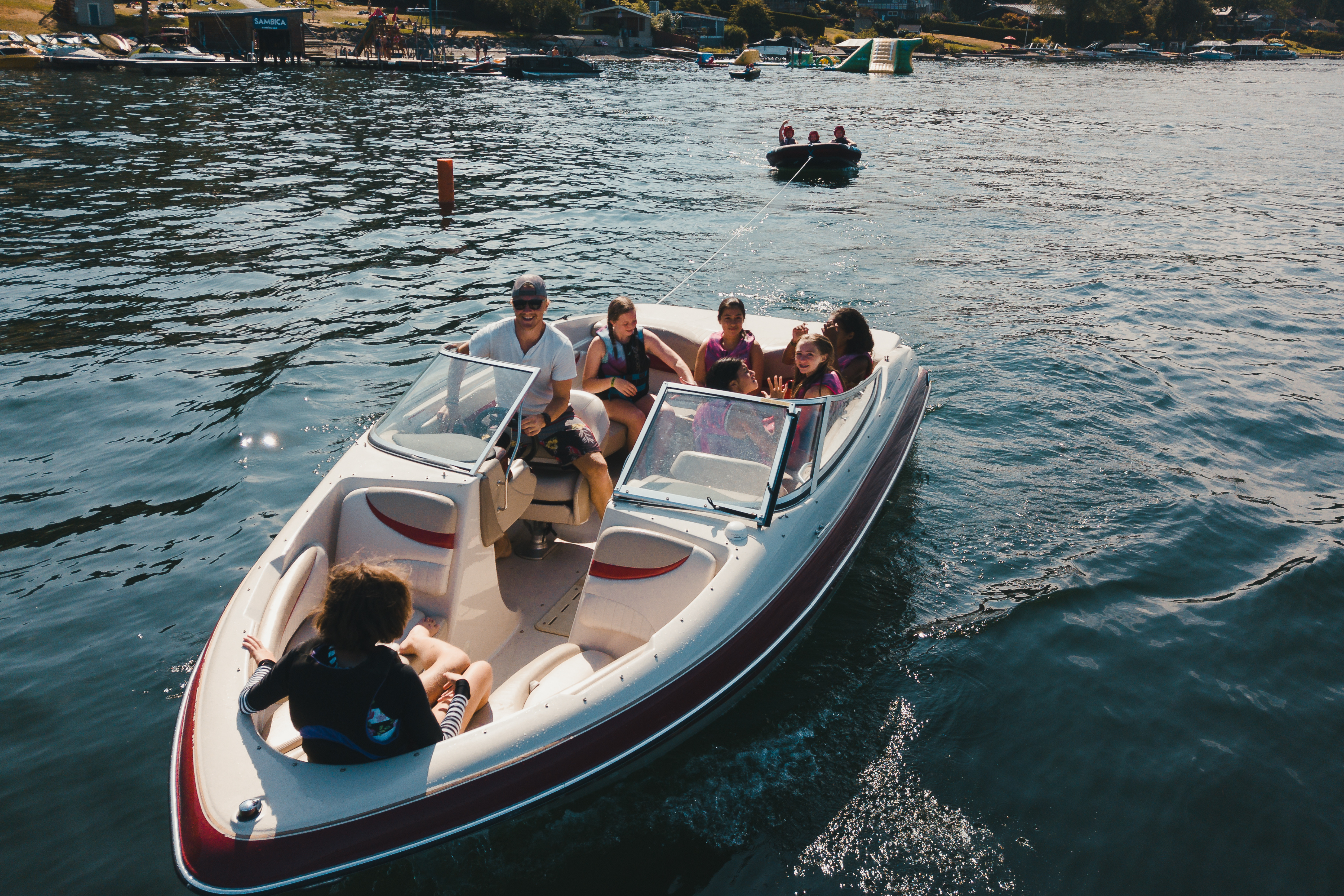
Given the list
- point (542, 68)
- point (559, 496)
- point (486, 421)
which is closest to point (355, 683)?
point (486, 421)

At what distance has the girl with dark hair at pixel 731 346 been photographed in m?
7.03

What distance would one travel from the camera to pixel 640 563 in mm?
5113

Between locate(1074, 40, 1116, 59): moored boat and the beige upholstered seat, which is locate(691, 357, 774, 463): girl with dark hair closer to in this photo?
the beige upholstered seat

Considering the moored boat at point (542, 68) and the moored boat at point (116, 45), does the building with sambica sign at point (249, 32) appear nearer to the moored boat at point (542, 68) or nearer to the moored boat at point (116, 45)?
the moored boat at point (116, 45)

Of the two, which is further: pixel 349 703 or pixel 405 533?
pixel 405 533

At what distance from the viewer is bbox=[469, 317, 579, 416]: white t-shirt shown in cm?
614

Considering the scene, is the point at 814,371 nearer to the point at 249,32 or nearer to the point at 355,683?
the point at 355,683

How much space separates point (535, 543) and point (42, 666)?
3.25 metres

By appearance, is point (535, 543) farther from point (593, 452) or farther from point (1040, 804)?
point (1040, 804)

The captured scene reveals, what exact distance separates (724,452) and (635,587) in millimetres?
1125

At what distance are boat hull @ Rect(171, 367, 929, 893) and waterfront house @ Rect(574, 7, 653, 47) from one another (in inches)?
3179

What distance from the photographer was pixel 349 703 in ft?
11.7

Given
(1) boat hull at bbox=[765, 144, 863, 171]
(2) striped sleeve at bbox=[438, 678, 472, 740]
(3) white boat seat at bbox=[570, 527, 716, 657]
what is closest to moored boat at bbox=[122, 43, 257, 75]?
(1) boat hull at bbox=[765, 144, 863, 171]

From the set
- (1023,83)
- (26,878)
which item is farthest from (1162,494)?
(1023,83)
